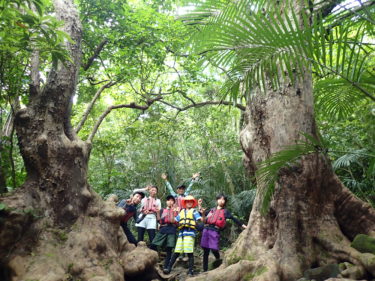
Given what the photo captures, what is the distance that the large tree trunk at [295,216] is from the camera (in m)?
4.09

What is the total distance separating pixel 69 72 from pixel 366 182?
648 cm

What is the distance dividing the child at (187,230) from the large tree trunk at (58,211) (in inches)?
24.3

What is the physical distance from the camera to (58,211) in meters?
4.97

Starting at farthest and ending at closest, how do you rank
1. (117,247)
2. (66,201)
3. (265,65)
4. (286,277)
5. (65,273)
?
(117,247), (66,201), (65,273), (286,277), (265,65)

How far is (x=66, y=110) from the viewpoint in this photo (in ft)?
17.6

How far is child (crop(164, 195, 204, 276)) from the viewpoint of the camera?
6.08m

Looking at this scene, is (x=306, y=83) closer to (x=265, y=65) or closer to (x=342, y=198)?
(x=342, y=198)

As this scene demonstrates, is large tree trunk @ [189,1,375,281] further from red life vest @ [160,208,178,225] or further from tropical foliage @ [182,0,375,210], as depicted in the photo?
red life vest @ [160,208,178,225]

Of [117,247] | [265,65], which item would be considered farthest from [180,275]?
[265,65]

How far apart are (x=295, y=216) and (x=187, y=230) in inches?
102

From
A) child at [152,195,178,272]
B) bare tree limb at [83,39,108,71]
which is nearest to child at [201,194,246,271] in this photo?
child at [152,195,178,272]

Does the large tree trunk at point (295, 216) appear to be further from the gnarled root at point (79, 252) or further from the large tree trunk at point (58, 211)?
the large tree trunk at point (58, 211)

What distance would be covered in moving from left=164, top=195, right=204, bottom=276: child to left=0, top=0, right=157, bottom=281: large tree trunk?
2.03 ft

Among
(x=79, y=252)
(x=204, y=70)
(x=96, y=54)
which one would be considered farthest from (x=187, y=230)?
(x=204, y=70)
